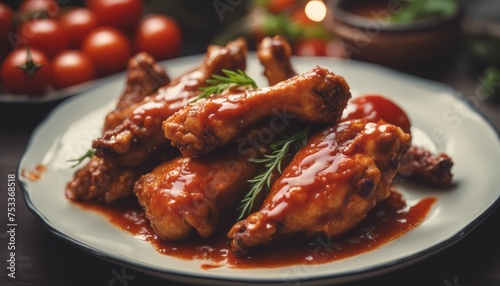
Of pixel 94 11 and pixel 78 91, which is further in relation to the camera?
pixel 94 11

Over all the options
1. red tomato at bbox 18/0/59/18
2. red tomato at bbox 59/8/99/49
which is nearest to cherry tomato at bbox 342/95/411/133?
red tomato at bbox 59/8/99/49

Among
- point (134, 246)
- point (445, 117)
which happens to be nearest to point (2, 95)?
point (134, 246)

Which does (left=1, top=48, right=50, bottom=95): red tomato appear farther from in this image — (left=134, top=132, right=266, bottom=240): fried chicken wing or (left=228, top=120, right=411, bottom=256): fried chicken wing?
(left=228, top=120, right=411, bottom=256): fried chicken wing

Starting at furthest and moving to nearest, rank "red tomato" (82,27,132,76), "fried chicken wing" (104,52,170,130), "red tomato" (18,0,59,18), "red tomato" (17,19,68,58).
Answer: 1. "red tomato" (18,0,59,18)
2. "red tomato" (82,27,132,76)
3. "red tomato" (17,19,68,58)
4. "fried chicken wing" (104,52,170,130)

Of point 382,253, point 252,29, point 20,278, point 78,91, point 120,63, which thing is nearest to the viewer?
point 382,253

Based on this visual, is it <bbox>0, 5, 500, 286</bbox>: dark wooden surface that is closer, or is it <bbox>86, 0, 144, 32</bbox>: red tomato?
<bbox>0, 5, 500, 286</bbox>: dark wooden surface

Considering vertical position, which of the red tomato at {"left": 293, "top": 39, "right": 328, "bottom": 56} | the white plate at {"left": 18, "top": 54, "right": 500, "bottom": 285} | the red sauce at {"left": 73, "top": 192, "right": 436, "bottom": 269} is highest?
the red tomato at {"left": 293, "top": 39, "right": 328, "bottom": 56}

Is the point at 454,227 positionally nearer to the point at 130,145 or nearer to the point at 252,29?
the point at 130,145

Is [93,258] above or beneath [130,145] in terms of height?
beneath
